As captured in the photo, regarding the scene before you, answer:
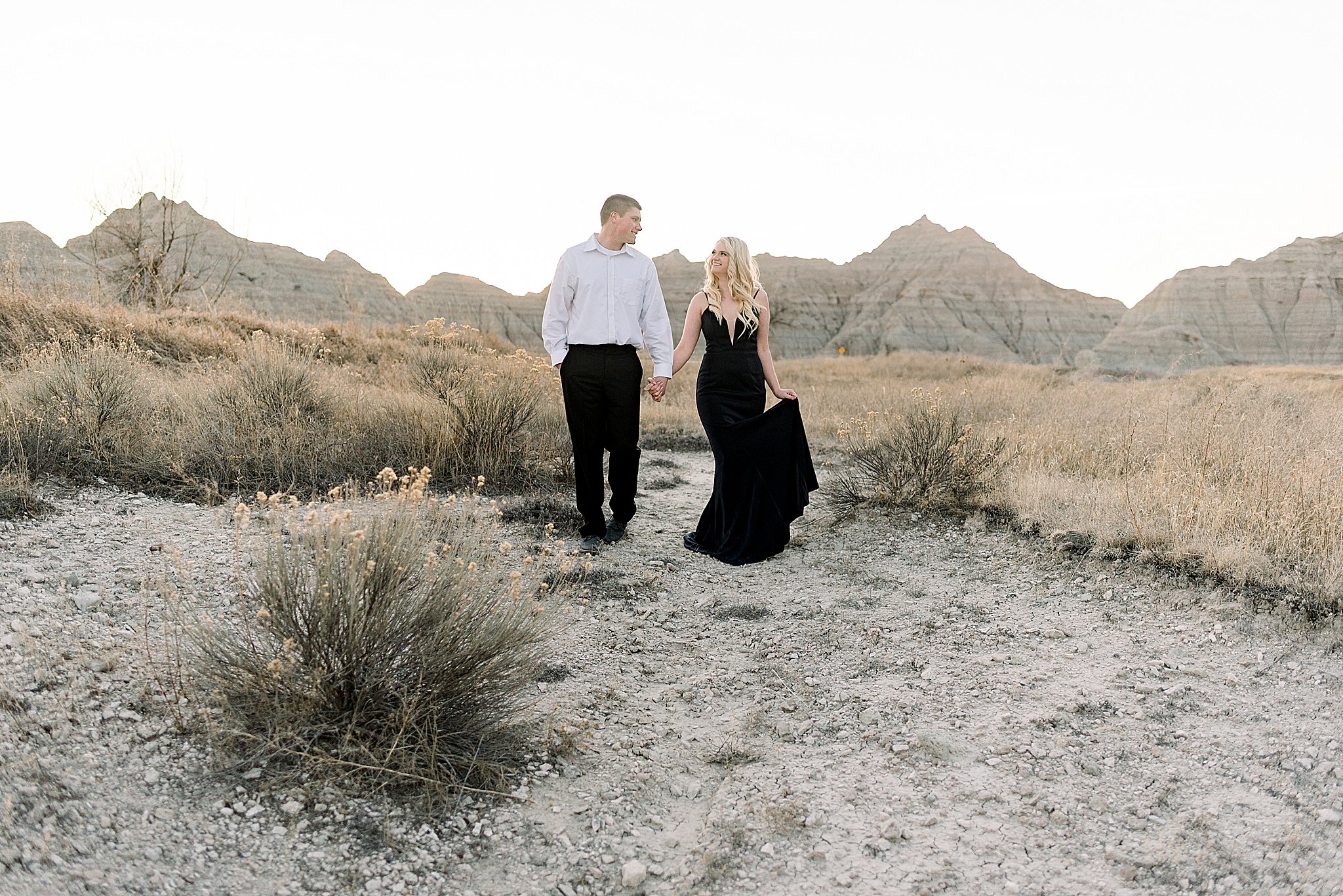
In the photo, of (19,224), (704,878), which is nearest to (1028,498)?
(704,878)

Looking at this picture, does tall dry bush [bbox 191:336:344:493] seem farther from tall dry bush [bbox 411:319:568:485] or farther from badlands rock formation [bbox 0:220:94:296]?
badlands rock formation [bbox 0:220:94:296]

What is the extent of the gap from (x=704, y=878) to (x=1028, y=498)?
13.7 feet

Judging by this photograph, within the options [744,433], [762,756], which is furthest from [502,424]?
[762,756]

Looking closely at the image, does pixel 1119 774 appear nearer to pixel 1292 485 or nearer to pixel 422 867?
pixel 422 867

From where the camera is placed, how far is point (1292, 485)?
15.9 feet

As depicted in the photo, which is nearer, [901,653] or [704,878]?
[704,878]

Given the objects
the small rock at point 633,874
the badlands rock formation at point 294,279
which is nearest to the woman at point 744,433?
the small rock at point 633,874

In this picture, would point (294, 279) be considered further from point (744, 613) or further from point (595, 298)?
point (744, 613)

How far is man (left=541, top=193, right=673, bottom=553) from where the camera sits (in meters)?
5.12

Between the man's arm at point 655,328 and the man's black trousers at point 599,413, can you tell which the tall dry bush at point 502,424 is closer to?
the man's black trousers at point 599,413

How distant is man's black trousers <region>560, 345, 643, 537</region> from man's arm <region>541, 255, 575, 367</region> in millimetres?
68

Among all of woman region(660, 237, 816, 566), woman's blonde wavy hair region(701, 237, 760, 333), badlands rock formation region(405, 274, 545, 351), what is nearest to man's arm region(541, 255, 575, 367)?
woman region(660, 237, 816, 566)

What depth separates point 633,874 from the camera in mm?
2377

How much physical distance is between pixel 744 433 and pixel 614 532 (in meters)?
1.13
